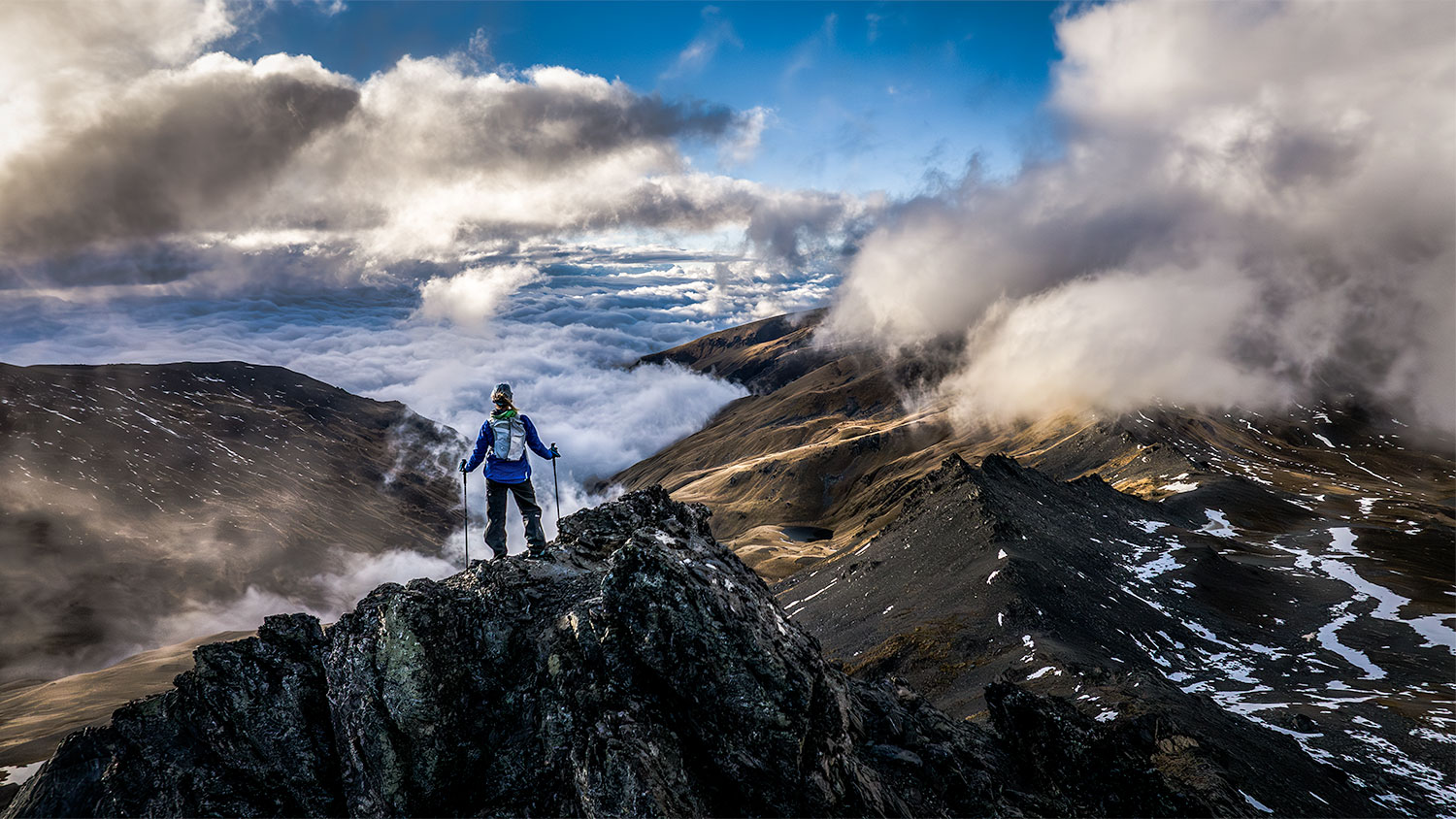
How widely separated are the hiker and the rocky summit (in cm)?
170

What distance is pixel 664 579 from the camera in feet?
73.6

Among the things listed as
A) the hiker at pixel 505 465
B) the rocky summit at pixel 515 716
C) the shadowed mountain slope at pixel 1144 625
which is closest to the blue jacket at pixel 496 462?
the hiker at pixel 505 465

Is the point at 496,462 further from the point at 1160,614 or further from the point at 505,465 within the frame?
the point at 1160,614

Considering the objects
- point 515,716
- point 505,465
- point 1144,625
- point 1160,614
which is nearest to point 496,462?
point 505,465

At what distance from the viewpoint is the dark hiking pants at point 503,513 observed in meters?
26.8

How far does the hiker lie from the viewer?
26.7 m

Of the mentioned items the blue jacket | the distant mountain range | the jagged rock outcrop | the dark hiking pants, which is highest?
the blue jacket

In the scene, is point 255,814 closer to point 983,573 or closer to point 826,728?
Answer: point 826,728

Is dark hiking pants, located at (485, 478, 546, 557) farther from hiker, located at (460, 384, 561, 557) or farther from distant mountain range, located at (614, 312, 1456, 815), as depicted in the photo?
distant mountain range, located at (614, 312, 1456, 815)

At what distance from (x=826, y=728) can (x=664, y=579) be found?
22.8ft

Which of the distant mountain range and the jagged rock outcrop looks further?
the distant mountain range

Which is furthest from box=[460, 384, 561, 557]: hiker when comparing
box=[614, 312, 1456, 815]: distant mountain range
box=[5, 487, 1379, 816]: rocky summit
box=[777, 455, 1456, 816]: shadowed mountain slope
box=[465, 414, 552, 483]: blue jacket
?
box=[614, 312, 1456, 815]: distant mountain range

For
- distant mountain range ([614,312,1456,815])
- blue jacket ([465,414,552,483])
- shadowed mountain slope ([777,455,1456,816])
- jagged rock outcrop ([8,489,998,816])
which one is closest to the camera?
jagged rock outcrop ([8,489,998,816])

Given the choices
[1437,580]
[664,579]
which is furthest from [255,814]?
[1437,580]
